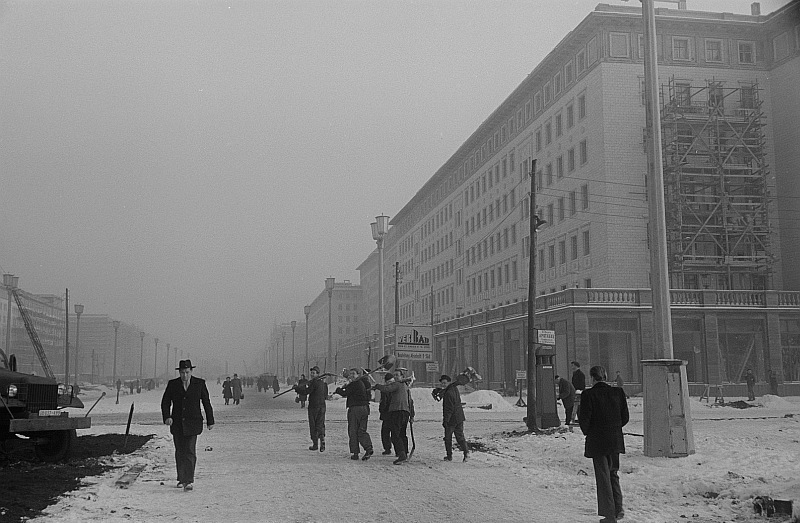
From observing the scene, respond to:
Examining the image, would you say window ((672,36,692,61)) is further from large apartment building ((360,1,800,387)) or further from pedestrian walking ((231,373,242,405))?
pedestrian walking ((231,373,242,405))

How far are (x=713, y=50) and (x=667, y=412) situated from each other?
4730 centimetres

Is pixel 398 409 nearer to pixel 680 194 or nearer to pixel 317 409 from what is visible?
pixel 317 409

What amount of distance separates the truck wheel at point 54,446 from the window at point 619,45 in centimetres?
4581

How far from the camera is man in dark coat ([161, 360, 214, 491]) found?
1248 cm

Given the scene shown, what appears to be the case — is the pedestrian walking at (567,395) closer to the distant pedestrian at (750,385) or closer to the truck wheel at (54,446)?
the truck wheel at (54,446)

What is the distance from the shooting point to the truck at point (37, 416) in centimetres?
1467

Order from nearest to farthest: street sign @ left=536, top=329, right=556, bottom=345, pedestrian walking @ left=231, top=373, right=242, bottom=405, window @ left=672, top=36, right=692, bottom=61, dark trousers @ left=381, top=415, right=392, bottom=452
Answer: dark trousers @ left=381, top=415, right=392, bottom=452 → street sign @ left=536, top=329, right=556, bottom=345 → pedestrian walking @ left=231, top=373, right=242, bottom=405 → window @ left=672, top=36, right=692, bottom=61

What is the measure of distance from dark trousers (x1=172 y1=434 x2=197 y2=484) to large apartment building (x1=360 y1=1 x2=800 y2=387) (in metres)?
39.0

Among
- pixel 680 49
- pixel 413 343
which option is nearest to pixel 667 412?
pixel 413 343

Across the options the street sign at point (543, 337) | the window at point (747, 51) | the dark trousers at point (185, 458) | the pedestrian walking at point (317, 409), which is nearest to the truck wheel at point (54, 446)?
the dark trousers at point (185, 458)

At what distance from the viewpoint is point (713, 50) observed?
5625 centimetres

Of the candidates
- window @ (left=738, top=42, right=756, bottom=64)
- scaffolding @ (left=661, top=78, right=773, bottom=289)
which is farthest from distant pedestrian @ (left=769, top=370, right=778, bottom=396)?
window @ (left=738, top=42, right=756, bottom=64)

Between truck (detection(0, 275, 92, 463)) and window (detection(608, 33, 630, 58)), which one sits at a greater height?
window (detection(608, 33, 630, 58))

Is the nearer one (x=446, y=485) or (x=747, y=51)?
(x=446, y=485)
